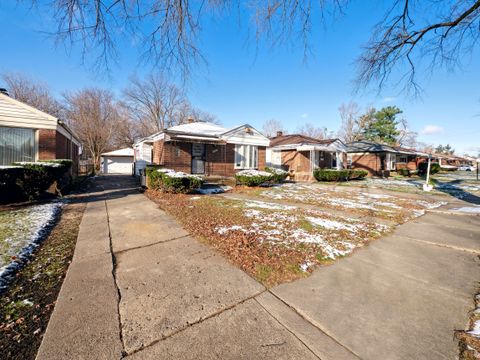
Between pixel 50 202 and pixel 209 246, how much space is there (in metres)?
7.39

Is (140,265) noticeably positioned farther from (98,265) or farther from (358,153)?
(358,153)

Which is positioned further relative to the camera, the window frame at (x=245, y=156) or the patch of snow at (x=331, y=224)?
the window frame at (x=245, y=156)

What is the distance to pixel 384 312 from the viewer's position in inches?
91.4

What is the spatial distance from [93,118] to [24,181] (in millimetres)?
29972

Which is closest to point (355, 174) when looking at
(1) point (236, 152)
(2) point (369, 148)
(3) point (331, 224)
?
(2) point (369, 148)

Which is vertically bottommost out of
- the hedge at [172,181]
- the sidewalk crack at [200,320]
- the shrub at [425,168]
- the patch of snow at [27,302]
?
the patch of snow at [27,302]

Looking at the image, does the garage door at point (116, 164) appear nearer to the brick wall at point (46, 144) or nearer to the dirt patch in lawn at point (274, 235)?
the brick wall at point (46, 144)

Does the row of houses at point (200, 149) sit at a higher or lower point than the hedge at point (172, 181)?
higher

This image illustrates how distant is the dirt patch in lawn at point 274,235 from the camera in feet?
10.9

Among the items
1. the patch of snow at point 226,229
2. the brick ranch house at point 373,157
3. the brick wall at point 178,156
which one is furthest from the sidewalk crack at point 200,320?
the brick ranch house at point 373,157

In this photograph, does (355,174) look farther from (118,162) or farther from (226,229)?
(118,162)

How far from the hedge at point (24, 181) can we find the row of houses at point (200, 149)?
150 inches

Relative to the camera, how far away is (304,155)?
20.9 m

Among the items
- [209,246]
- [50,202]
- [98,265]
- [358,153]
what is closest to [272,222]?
[209,246]
